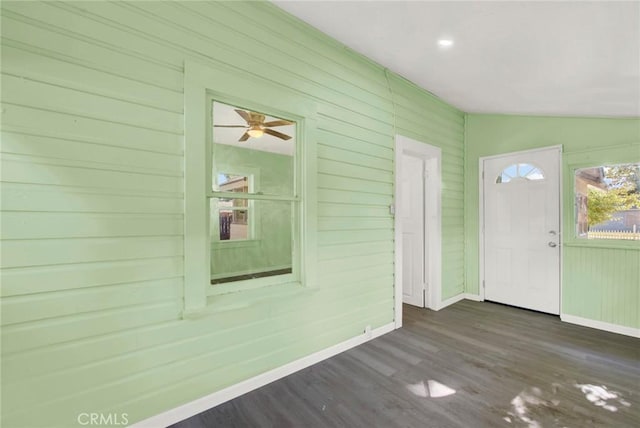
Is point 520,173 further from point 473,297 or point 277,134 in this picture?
point 277,134

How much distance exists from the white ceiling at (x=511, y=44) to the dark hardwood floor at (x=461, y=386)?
241 cm

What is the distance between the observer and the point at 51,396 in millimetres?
1464

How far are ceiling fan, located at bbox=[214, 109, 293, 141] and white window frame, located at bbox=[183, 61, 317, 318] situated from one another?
7 cm

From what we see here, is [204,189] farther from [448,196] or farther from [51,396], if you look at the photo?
[448,196]

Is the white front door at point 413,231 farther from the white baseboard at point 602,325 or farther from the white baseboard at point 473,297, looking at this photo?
the white baseboard at point 602,325

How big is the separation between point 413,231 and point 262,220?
2504 mm

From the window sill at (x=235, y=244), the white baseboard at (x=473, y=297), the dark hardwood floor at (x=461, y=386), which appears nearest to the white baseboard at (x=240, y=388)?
the dark hardwood floor at (x=461, y=386)

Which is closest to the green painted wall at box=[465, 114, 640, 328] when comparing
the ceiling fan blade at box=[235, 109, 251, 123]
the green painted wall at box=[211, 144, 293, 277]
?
the green painted wall at box=[211, 144, 293, 277]

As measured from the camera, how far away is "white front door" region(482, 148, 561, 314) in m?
3.66

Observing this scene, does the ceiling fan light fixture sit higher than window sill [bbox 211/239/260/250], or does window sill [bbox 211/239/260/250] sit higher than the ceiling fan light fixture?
the ceiling fan light fixture

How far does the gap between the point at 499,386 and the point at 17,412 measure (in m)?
2.97

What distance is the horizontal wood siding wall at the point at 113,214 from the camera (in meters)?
1.40

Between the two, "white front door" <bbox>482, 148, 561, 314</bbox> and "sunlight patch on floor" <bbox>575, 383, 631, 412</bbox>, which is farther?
"white front door" <bbox>482, 148, 561, 314</bbox>

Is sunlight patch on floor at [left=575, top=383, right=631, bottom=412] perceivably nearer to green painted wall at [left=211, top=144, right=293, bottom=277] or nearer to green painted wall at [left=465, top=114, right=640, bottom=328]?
green painted wall at [left=465, top=114, right=640, bottom=328]
